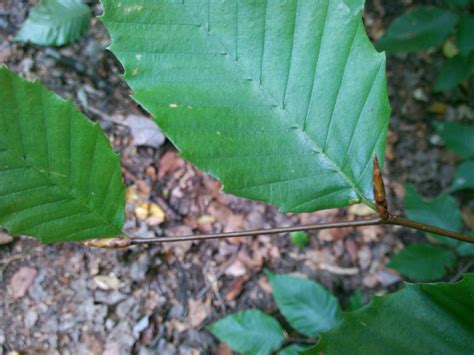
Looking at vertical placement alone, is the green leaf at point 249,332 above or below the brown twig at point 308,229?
below

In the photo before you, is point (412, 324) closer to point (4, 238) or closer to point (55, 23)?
point (4, 238)

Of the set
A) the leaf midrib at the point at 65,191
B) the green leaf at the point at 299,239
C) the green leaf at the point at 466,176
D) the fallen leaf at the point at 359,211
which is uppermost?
the leaf midrib at the point at 65,191

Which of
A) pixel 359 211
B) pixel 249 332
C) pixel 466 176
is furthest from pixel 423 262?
pixel 249 332

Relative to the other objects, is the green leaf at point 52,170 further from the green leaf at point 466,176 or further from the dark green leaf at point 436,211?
the green leaf at point 466,176

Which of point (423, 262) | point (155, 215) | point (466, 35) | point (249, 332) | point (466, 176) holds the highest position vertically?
point (466, 35)

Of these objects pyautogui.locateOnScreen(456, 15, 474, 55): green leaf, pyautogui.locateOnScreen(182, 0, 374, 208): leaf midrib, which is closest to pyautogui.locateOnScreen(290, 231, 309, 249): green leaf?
pyautogui.locateOnScreen(456, 15, 474, 55): green leaf

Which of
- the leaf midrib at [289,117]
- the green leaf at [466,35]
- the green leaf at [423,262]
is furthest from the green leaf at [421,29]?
the leaf midrib at [289,117]

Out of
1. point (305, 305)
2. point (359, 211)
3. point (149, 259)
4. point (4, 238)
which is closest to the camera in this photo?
point (4, 238)
